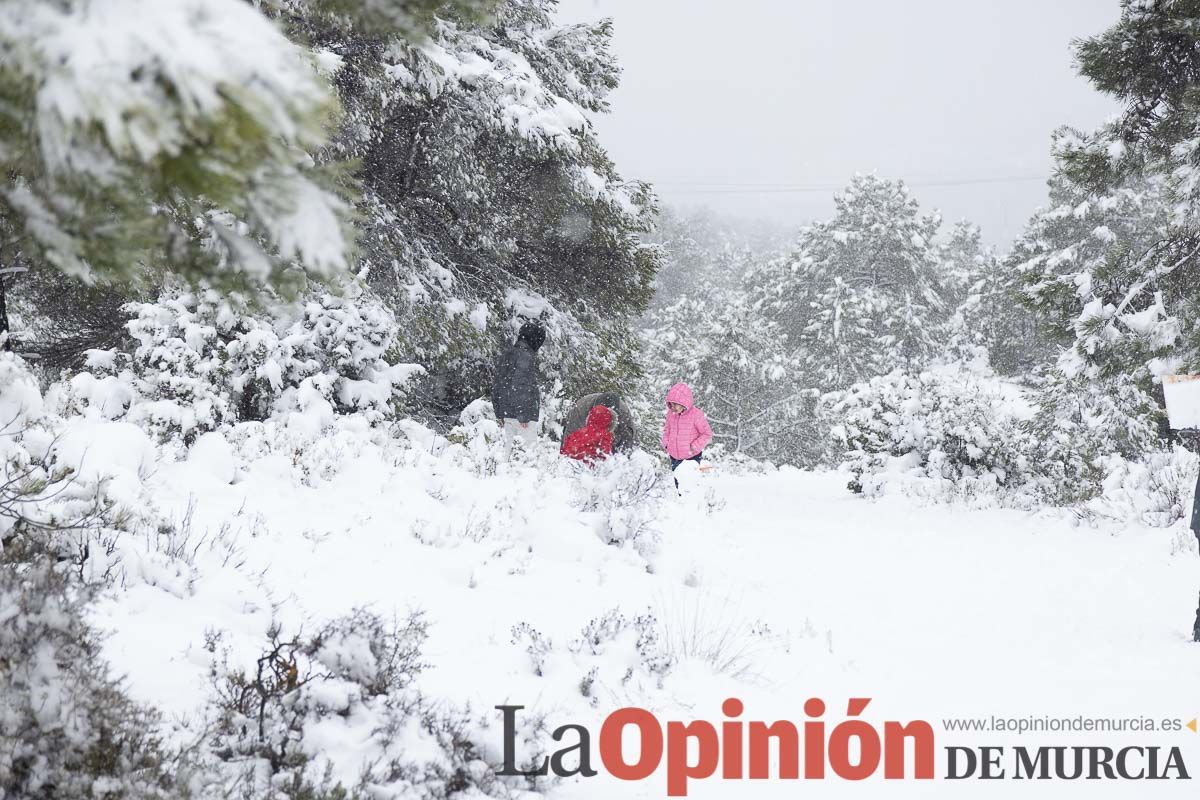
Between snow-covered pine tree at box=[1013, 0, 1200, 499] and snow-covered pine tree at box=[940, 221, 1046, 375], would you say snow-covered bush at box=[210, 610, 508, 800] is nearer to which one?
snow-covered pine tree at box=[1013, 0, 1200, 499]

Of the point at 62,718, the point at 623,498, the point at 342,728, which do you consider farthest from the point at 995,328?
the point at 62,718

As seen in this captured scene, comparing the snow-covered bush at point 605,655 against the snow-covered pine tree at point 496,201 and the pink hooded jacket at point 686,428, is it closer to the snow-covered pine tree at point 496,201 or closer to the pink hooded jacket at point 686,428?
the pink hooded jacket at point 686,428

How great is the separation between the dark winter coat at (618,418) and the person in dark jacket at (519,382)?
2.42 ft

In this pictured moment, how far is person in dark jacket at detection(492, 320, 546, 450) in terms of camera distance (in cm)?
1007

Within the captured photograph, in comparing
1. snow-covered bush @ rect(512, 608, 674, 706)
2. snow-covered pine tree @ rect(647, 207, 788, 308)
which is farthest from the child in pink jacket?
snow-covered pine tree @ rect(647, 207, 788, 308)

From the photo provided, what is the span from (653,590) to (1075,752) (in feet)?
8.62

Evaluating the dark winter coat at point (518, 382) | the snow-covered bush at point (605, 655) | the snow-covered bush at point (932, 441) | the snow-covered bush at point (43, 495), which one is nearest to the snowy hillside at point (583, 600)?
the snow-covered bush at point (605, 655)

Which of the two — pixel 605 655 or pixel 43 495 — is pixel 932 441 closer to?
pixel 605 655

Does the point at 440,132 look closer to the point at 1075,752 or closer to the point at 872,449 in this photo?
the point at 872,449

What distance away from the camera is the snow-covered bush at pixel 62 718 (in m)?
2.04

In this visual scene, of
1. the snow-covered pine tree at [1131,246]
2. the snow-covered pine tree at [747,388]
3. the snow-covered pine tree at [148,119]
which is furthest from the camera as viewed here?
the snow-covered pine tree at [747,388]

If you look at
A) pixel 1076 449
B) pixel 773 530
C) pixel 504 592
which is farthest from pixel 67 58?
pixel 1076 449

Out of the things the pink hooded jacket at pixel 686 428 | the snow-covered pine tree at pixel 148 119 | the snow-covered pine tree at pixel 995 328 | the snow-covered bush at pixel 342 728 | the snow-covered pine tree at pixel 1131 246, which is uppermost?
the snow-covered pine tree at pixel 995 328

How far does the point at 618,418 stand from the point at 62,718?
7944mm
